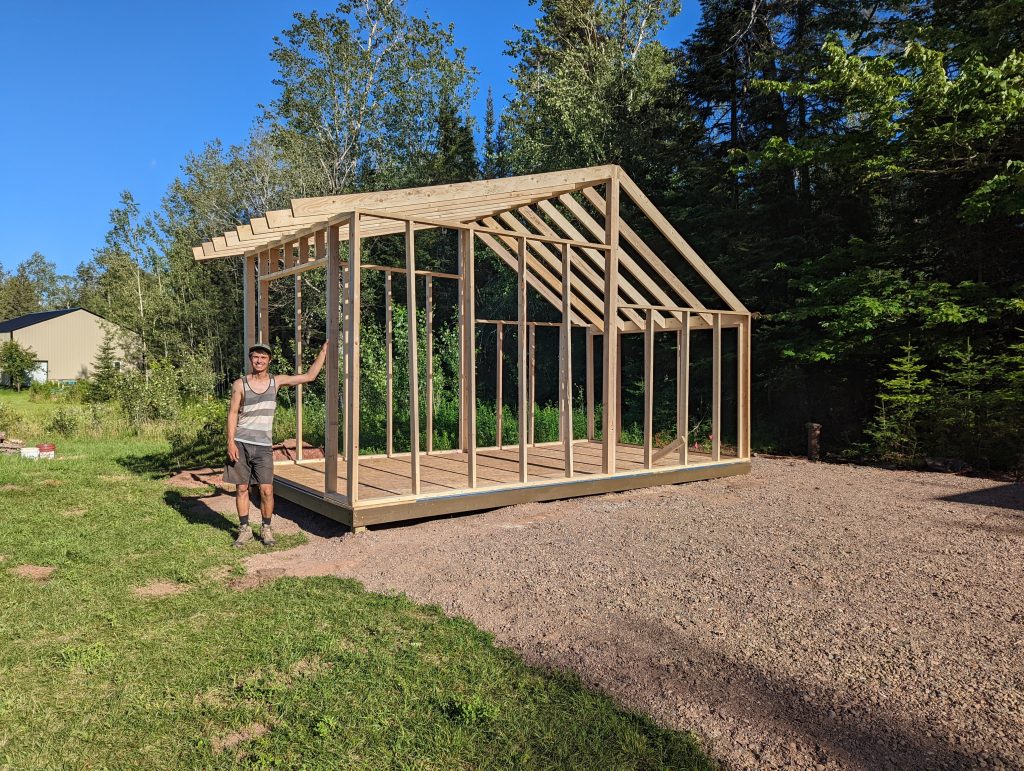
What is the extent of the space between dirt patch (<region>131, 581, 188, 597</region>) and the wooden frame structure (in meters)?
1.53

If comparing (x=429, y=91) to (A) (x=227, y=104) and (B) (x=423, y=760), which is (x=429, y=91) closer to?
(A) (x=227, y=104)

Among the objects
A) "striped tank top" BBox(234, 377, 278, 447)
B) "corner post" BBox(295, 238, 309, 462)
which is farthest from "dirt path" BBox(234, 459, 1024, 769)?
"corner post" BBox(295, 238, 309, 462)

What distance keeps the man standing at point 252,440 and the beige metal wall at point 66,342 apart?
3724 cm

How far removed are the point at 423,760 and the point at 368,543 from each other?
314 centimetres

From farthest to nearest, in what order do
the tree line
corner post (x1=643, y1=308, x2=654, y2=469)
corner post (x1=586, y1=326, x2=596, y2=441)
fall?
corner post (x1=586, y1=326, x2=596, y2=441) → the tree line → corner post (x1=643, y1=308, x2=654, y2=469)

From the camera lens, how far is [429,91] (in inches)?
818

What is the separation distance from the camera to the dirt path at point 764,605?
264 cm

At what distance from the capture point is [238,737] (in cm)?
251

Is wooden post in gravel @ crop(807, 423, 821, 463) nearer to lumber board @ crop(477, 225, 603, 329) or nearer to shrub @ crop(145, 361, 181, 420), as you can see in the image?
lumber board @ crop(477, 225, 603, 329)

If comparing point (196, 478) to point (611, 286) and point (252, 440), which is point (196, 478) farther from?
point (611, 286)

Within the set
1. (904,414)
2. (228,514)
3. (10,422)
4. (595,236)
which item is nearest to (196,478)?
(228,514)

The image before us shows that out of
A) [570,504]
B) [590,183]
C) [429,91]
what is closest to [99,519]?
[570,504]

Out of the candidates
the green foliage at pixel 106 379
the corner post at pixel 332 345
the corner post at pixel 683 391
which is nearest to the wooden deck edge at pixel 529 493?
the corner post at pixel 683 391

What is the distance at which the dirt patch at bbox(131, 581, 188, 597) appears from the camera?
4.14 m
